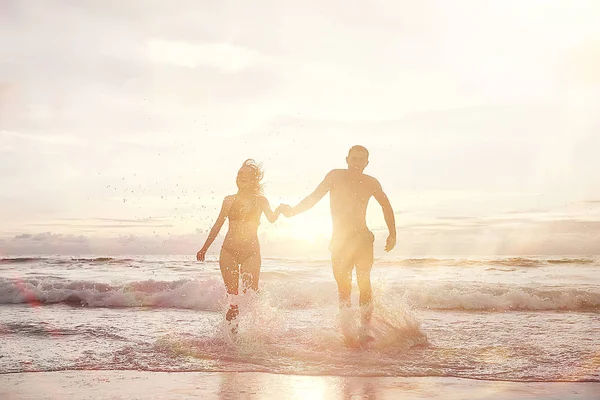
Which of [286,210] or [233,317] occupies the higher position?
[286,210]

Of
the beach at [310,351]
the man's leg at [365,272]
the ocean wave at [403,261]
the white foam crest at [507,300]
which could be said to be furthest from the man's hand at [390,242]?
the ocean wave at [403,261]

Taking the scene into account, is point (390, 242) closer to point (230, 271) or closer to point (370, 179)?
point (370, 179)

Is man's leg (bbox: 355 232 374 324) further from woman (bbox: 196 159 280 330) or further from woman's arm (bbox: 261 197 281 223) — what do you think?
woman (bbox: 196 159 280 330)

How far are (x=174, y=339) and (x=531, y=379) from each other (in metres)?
5.00

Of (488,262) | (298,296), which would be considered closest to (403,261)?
(488,262)

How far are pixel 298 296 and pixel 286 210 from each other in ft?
28.1

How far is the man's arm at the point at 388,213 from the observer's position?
24.5ft

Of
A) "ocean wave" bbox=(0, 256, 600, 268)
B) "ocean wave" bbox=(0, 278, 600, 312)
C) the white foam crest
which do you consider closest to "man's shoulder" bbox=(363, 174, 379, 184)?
"ocean wave" bbox=(0, 278, 600, 312)

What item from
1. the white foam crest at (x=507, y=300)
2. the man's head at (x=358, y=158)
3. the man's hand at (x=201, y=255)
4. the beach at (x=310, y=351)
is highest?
the man's head at (x=358, y=158)

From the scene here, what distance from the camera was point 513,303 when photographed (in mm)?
14711

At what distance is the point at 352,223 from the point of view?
732 centimetres

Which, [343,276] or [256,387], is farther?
[343,276]

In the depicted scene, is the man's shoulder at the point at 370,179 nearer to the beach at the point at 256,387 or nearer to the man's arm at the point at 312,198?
the man's arm at the point at 312,198

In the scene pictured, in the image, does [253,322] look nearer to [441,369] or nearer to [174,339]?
[174,339]
